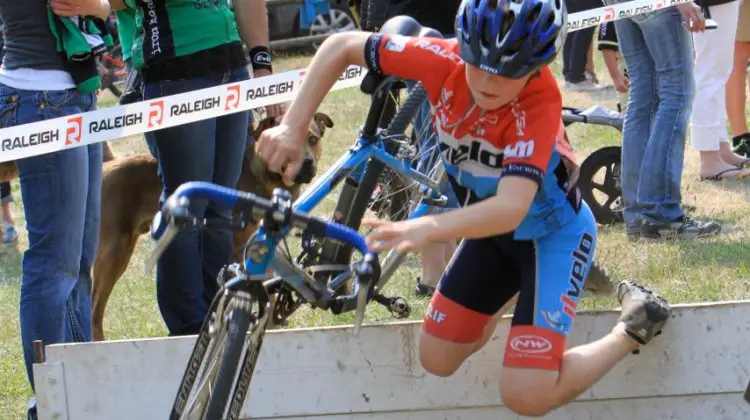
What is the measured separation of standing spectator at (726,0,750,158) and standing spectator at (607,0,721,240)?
1.98m

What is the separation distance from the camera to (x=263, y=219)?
2.98m

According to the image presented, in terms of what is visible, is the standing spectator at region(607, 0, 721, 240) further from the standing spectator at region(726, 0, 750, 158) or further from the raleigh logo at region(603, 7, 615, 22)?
the standing spectator at region(726, 0, 750, 158)

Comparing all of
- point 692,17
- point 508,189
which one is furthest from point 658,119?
Answer: point 508,189

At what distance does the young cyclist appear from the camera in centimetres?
336

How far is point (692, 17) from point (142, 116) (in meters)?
3.07

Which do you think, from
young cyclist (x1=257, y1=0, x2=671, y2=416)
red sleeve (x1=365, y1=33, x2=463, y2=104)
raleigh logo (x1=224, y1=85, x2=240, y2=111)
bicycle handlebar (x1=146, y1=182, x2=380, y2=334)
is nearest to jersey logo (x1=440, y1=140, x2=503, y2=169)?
young cyclist (x1=257, y1=0, x2=671, y2=416)

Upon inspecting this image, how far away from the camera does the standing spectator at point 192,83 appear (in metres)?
4.86

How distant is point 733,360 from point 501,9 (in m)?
1.55

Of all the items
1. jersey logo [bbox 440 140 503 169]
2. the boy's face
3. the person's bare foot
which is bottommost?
the person's bare foot

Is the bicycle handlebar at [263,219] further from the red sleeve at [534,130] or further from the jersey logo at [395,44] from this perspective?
the jersey logo at [395,44]

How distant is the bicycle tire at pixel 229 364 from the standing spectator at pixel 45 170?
1373mm

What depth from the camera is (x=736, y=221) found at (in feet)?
23.2

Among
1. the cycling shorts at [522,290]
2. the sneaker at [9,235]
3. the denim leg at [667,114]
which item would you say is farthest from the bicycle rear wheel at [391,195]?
the sneaker at [9,235]

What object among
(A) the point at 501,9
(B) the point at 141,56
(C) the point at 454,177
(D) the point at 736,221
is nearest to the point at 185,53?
(B) the point at 141,56
